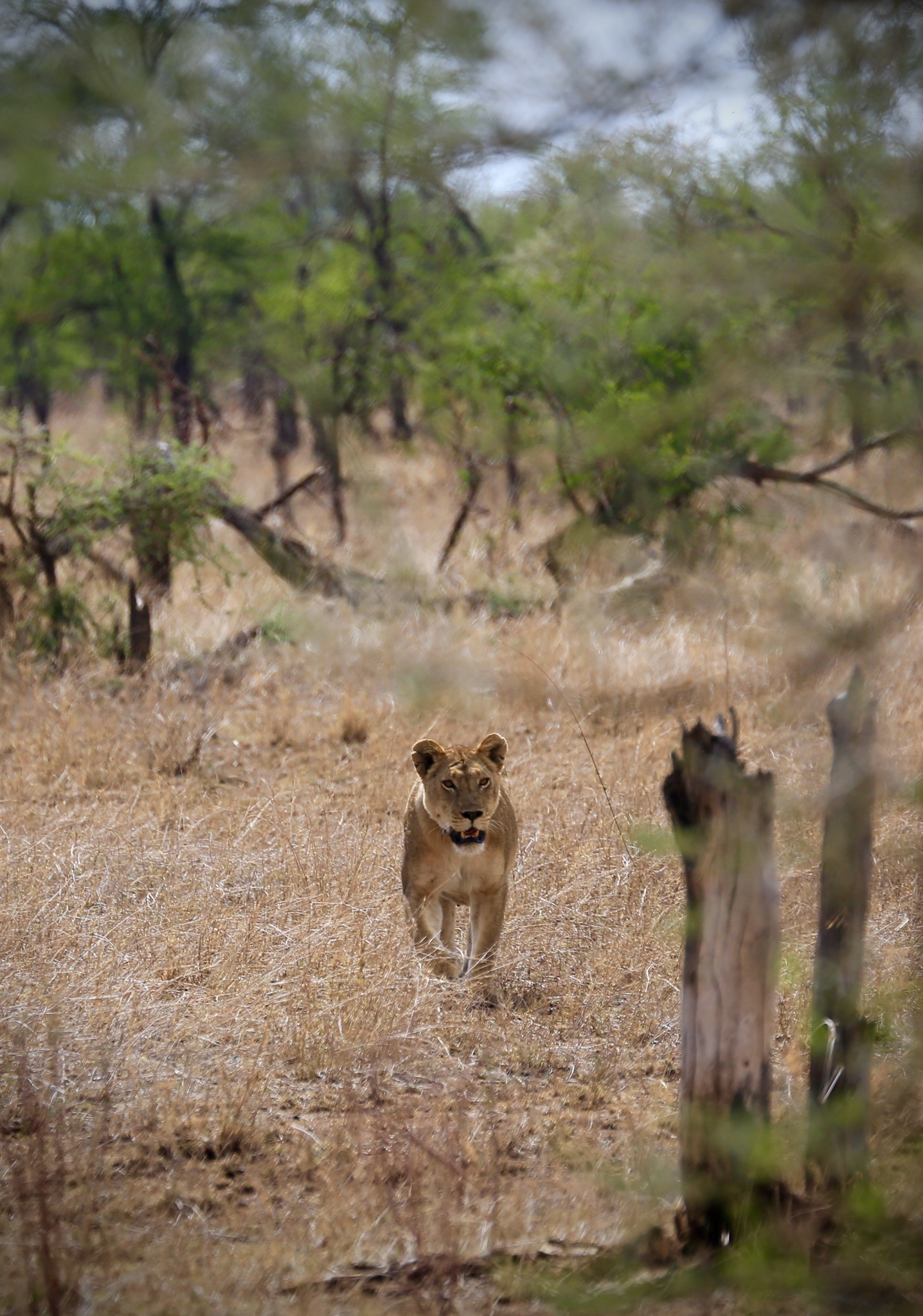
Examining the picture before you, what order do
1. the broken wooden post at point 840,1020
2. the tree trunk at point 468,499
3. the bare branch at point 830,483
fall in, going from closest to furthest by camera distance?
the bare branch at point 830,483 < the broken wooden post at point 840,1020 < the tree trunk at point 468,499

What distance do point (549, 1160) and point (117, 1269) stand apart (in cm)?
121

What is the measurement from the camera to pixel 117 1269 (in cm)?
307

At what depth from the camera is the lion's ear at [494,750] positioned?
5.24 m

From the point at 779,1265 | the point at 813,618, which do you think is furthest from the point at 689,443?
the point at 779,1265

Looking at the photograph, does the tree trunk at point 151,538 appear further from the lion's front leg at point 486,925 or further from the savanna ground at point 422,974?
the lion's front leg at point 486,925

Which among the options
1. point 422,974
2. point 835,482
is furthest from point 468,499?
point 835,482

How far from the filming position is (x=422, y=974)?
481 centimetres

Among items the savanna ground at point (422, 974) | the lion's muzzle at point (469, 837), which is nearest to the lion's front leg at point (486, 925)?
the savanna ground at point (422, 974)

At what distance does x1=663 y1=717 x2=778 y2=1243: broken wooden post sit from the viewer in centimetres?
297

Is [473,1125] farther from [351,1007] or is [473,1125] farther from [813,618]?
[813,618]

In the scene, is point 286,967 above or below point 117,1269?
above

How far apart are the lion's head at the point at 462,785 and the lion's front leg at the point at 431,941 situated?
0.33m

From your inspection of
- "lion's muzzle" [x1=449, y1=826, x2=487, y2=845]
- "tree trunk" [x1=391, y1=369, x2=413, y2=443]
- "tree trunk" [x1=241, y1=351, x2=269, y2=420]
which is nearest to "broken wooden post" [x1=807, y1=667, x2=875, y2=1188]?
"lion's muzzle" [x1=449, y1=826, x2=487, y2=845]

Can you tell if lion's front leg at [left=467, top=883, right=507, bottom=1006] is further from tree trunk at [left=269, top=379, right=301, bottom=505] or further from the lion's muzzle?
tree trunk at [left=269, top=379, right=301, bottom=505]
